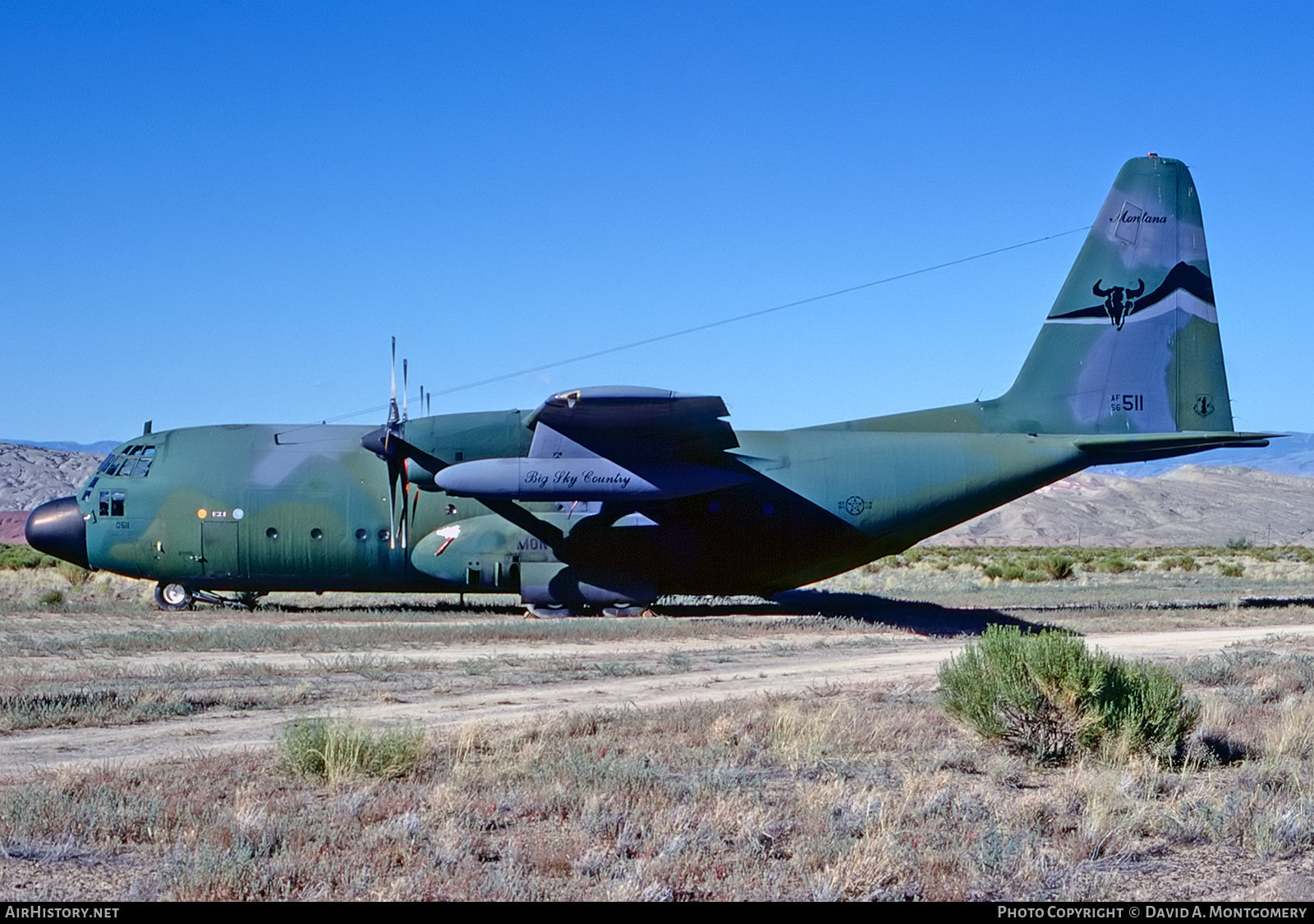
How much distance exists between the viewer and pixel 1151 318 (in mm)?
24938

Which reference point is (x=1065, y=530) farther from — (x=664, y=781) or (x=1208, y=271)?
(x=664, y=781)

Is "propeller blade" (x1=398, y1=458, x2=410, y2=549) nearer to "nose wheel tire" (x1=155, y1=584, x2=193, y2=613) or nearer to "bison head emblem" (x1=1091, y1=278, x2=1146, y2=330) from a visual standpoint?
"nose wheel tire" (x1=155, y1=584, x2=193, y2=613)

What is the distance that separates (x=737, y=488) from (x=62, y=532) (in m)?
14.8

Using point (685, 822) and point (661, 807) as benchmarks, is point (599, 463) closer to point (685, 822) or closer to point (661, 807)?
point (661, 807)

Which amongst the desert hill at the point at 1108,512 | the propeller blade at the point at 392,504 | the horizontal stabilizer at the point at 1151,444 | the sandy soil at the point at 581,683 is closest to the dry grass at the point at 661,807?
the sandy soil at the point at 581,683

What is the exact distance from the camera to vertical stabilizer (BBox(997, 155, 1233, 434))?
24891 mm

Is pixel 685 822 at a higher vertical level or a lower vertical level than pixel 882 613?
higher

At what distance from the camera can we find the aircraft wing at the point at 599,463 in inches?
886

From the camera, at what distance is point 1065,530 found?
135375mm

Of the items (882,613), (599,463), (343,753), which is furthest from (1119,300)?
(343,753)

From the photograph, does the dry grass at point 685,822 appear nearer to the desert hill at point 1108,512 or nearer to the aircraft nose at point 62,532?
the aircraft nose at point 62,532

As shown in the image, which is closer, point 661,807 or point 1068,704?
point 661,807
